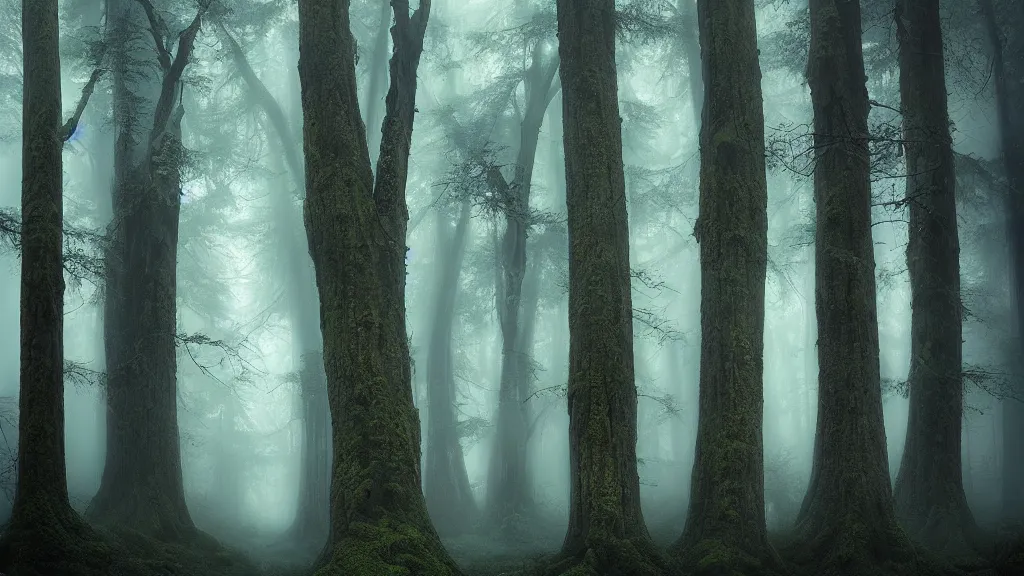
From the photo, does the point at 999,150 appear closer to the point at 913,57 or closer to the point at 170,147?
the point at 913,57

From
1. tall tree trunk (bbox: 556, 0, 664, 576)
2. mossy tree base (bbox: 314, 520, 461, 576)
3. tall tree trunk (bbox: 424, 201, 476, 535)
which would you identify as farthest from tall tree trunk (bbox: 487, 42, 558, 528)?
mossy tree base (bbox: 314, 520, 461, 576)

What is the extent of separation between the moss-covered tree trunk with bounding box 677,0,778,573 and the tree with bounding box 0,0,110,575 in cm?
638

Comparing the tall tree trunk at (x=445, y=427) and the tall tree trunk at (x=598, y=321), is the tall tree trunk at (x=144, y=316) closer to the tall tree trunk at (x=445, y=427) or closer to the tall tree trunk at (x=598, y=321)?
the tall tree trunk at (x=598, y=321)

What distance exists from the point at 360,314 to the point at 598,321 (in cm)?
258

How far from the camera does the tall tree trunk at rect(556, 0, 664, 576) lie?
895cm

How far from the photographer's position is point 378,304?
357 inches

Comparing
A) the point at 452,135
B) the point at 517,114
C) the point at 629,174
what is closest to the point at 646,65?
the point at 629,174

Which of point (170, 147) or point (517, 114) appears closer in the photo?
point (170, 147)

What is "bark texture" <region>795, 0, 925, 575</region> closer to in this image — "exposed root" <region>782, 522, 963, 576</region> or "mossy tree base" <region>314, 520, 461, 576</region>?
"exposed root" <region>782, 522, 963, 576</region>

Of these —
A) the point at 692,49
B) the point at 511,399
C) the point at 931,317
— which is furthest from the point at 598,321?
the point at 692,49

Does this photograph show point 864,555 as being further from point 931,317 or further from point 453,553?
point 453,553

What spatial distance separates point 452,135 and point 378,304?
50.9ft

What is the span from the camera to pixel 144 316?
1434cm

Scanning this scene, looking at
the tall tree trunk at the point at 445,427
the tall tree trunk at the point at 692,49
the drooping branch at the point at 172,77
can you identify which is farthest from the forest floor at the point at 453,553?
the tall tree trunk at the point at 692,49
